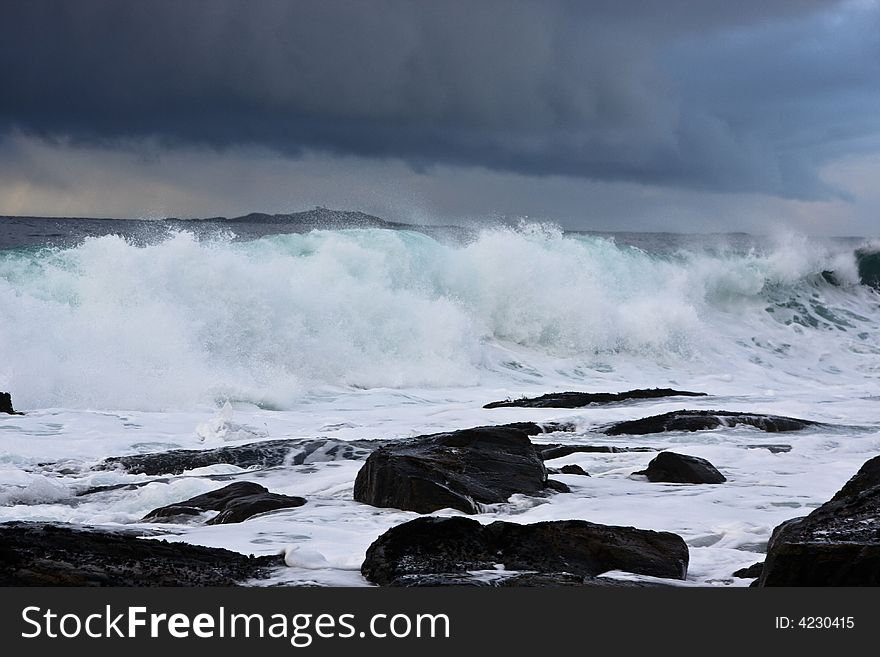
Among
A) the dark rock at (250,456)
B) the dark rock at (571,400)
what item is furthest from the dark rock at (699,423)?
the dark rock at (250,456)

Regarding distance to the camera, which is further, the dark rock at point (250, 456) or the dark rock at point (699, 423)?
the dark rock at point (699, 423)

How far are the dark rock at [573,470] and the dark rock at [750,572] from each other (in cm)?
353

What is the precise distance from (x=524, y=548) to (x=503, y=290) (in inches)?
709

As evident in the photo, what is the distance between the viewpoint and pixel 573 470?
29.0 feet

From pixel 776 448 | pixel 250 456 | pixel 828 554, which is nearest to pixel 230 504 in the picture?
pixel 250 456

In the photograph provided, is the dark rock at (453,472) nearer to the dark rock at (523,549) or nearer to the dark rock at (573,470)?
the dark rock at (573,470)

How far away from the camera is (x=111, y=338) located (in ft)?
51.1

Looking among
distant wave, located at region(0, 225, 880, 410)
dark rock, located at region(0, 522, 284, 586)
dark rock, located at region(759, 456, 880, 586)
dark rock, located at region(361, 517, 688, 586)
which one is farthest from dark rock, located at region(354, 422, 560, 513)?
distant wave, located at region(0, 225, 880, 410)

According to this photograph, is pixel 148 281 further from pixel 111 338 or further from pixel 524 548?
pixel 524 548

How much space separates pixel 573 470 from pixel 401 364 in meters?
9.48

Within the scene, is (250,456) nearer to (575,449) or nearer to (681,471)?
(575,449)

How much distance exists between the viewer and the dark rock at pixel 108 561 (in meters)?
4.32

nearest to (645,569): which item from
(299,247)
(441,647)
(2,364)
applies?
(441,647)

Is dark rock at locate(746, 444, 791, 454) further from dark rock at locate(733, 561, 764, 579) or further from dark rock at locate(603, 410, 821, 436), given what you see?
dark rock at locate(733, 561, 764, 579)
